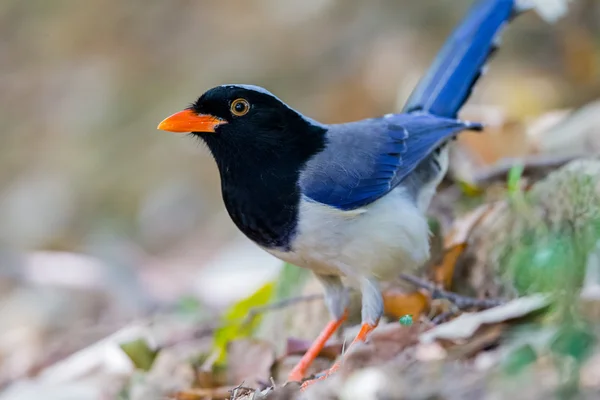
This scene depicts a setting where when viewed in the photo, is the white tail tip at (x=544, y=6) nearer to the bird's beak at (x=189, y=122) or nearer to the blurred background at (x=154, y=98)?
the bird's beak at (x=189, y=122)

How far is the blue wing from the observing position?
413 centimetres

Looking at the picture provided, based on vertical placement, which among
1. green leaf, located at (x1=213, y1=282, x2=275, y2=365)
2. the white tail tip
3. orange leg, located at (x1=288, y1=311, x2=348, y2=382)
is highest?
the white tail tip

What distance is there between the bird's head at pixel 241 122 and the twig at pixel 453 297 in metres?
0.97

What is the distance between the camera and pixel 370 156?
4473mm

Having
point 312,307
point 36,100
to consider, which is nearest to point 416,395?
point 312,307

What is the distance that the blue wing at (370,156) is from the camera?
4.13 metres

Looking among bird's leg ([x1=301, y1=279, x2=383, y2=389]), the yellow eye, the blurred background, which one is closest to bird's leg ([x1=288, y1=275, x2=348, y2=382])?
bird's leg ([x1=301, y1=279, x2=383, y2=389])

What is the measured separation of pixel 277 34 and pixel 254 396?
8.22m

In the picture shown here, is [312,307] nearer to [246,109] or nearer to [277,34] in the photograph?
[246,109]

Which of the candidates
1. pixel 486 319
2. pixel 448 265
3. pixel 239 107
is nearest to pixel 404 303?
pixel 448 265

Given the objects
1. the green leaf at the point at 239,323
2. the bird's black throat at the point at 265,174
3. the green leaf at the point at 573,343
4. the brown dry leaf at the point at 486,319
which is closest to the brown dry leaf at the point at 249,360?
the green leaf at the point at 239,323

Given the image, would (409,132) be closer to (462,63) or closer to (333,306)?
(462,63)

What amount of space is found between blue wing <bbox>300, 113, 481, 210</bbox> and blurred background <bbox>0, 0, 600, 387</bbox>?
3.24 metres

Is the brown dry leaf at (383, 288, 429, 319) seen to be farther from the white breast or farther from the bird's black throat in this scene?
the bird's black throat
